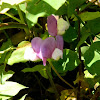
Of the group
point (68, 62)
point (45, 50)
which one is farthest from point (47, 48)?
point (68, 62)

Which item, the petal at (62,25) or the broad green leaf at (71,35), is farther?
the broad green leaf at (71,35)

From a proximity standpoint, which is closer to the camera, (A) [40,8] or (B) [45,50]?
(A) [40,8]

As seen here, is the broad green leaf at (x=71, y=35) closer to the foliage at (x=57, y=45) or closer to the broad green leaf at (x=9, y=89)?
the foliage at (x=57, y=45)

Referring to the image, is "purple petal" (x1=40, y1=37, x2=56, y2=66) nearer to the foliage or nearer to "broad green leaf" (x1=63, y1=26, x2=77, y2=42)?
the foliage

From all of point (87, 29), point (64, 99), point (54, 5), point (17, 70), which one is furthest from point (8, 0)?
point (17, 70)

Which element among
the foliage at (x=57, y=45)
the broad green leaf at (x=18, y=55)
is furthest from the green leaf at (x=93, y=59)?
the broad green leaf at (x=18, y=55)

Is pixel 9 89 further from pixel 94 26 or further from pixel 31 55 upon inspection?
pixel 94 26
